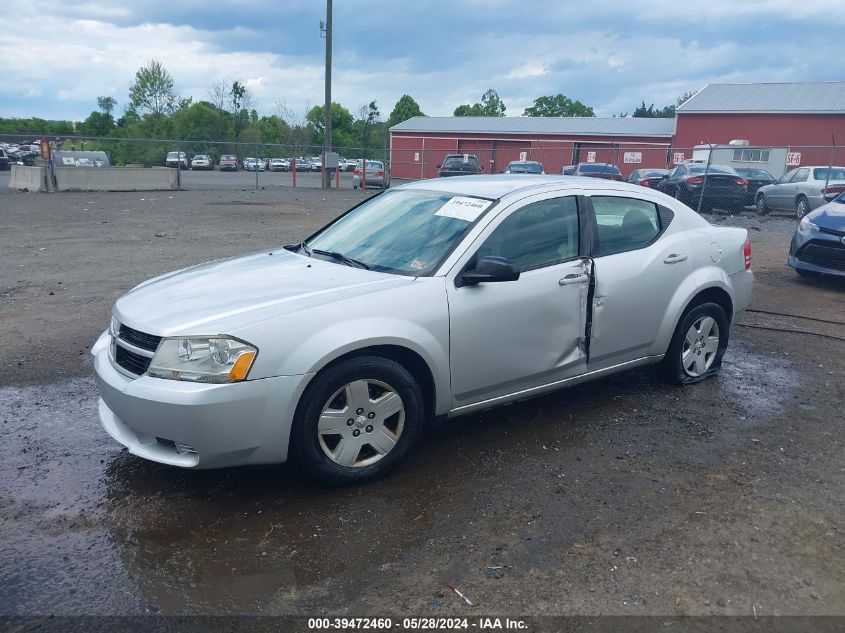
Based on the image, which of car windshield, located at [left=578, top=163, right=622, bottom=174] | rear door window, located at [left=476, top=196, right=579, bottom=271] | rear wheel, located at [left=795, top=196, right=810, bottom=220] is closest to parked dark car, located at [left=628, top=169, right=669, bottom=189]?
car windshield, located at [left=578, top=163, right=622, bottom=174]

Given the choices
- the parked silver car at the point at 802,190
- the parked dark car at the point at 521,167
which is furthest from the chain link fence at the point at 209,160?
the parked silver car at the point at 802,190

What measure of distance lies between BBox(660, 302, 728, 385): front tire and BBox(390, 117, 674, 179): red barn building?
27.2 m

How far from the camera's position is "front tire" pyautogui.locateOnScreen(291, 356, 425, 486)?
3568 mm

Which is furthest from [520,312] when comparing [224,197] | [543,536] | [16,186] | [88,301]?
[16,186]

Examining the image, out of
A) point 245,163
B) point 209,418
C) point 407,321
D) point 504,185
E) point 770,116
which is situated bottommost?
point 245,163

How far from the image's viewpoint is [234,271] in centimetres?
438

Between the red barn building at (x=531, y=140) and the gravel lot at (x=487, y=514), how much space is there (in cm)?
2799

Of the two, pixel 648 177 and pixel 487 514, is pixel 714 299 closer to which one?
pixel 487 514

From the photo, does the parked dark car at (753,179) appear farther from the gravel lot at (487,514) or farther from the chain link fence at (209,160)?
the gravel lot at (487,514)

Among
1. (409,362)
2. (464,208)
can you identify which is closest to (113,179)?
(464,208)

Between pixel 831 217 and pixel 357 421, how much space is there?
8235mm

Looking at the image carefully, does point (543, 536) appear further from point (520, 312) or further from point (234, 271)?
point (234, 271)

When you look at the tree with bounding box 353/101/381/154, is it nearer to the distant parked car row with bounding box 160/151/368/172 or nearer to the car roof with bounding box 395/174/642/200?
the distant parked car row with bounding box 160/151/368/172

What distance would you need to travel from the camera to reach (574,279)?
14.8 feet
